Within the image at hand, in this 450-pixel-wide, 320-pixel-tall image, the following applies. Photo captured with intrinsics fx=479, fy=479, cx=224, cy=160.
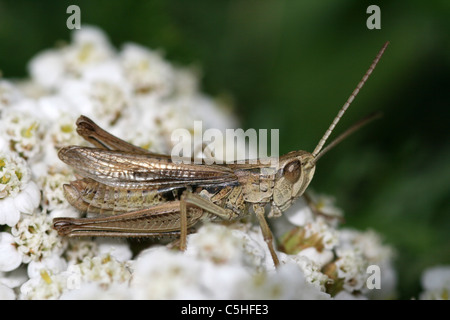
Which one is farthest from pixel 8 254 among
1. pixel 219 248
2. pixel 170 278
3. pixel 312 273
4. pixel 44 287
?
pixel 312 273

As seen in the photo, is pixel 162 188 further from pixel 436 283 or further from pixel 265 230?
pixel 436 283

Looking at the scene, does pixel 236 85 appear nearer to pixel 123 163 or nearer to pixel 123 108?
pixel 123 108

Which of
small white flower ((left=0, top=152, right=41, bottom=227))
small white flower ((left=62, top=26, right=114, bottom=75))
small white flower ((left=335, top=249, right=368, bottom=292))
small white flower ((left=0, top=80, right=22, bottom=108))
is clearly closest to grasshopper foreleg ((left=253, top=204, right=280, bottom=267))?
small white flower ((left=335, top=249, right=368, bottom=292))

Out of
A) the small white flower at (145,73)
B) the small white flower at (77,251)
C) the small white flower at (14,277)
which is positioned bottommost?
the small white flower at (14,277)

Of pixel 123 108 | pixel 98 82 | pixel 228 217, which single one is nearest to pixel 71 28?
pixel 98 82

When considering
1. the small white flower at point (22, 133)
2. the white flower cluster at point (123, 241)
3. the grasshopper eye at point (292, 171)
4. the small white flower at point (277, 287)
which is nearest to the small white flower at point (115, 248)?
the white flower cluster at point (123, 241)

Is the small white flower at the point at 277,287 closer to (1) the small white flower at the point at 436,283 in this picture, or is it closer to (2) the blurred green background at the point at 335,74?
(1) the small white flower at the point at 436,283
